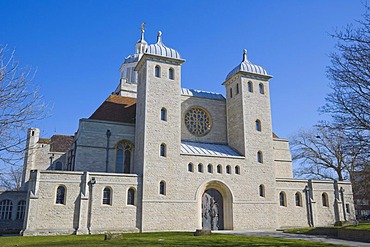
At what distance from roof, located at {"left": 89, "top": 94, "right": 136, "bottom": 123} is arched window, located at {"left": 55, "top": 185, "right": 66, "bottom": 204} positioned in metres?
8.28

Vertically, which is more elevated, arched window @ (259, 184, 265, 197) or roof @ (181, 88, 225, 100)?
roof @ (181, 88, 225, 100)

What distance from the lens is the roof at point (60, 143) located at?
1535 inches

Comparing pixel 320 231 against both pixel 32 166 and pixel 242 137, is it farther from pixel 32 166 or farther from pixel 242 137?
pixel 32 166

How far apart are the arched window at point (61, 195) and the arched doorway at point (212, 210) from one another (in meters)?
11.2

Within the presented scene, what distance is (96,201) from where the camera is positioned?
23.2 meters

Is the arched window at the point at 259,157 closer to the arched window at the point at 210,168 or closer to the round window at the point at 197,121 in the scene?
the arched window at the point at 210,168

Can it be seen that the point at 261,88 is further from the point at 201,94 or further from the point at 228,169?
the point at 228,169

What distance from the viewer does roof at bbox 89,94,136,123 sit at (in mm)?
29833

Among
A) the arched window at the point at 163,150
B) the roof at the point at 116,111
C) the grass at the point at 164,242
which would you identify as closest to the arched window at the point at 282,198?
the arched window at the point at 163,150

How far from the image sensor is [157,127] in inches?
1051

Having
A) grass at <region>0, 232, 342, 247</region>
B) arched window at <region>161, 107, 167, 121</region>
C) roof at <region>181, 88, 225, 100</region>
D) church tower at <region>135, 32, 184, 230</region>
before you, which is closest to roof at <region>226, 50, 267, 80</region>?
roof at <region>181, 88, 225, 100</region>

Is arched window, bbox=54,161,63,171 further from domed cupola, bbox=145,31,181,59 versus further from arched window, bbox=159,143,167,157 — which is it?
domed cupola, bbox=145,31,181,59

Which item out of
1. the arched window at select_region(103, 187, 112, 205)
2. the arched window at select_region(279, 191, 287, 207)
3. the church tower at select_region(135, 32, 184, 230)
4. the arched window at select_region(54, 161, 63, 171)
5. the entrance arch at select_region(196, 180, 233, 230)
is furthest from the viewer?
the arched window at select_region(54, 161, 63, 171)

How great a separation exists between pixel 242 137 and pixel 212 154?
12.1 feet
